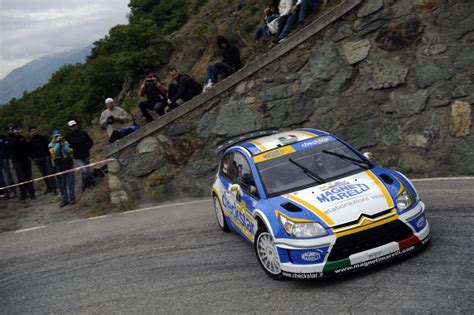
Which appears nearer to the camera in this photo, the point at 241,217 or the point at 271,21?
the point at 241,217

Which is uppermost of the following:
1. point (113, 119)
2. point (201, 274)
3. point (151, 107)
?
point (151, 107)

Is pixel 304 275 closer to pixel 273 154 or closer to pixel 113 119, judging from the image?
pixel 273 154

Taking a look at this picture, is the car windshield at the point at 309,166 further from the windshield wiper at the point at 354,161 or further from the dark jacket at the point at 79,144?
the dark jacket at the point at 79,144

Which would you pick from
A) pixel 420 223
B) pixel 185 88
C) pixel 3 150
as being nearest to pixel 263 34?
pixel 185 88

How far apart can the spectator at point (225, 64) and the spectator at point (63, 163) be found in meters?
4.07

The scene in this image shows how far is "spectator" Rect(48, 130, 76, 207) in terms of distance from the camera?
43.0 ft

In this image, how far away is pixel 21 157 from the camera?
550 inches

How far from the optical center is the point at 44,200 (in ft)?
45.8

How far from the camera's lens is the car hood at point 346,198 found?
18.7 ft

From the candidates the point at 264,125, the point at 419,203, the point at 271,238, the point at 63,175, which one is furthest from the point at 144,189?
the point at 419,203

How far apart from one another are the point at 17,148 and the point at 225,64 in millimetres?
6269

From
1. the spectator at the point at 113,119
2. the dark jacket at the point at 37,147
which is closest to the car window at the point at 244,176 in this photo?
the spectator at the point at 113,119

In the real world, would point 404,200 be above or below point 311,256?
above

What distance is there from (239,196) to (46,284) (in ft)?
10.6
